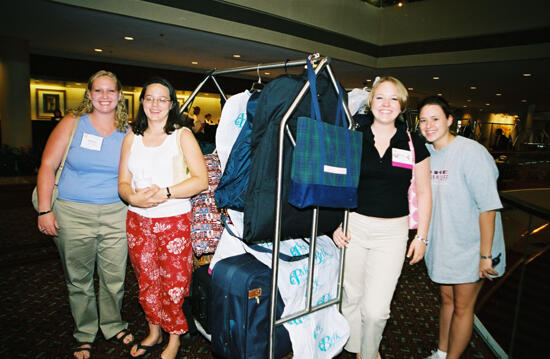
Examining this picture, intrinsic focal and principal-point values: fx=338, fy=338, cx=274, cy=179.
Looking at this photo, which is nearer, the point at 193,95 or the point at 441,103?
the point at 441,103

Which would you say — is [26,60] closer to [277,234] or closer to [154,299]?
[154,299]

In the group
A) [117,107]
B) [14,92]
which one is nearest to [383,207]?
[117,107]

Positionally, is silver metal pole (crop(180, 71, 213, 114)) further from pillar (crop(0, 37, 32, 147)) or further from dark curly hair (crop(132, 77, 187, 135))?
pillar (crop(0, 37, 32, 147))

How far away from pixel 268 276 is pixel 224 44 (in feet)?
25.9

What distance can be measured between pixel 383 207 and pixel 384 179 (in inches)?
6.2

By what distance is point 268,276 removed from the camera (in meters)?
1.72

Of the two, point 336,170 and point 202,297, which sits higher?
point 336,170

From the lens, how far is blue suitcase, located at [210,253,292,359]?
Answer: 1.66 m

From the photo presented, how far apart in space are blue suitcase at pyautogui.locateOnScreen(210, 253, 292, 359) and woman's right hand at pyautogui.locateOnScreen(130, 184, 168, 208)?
512 mm

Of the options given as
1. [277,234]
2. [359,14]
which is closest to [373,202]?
[277,234]

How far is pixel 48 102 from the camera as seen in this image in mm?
11242

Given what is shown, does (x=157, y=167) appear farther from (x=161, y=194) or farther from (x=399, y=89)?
(x=399, y=89)

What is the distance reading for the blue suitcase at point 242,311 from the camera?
1656 mm

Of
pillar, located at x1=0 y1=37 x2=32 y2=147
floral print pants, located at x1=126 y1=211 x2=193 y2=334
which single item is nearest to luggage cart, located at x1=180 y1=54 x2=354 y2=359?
floral print pants, located at x1=126 y1=211 x2=193 y2=334
